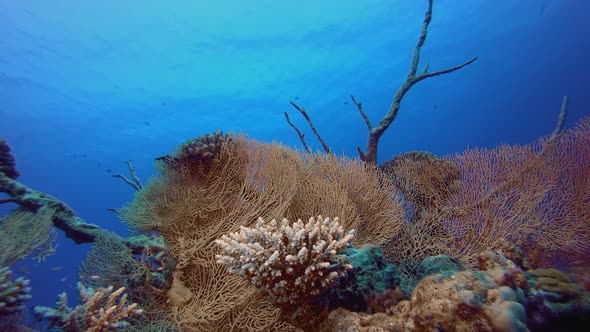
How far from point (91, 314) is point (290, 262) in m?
2.20

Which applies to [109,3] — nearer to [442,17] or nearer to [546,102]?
[442,17]

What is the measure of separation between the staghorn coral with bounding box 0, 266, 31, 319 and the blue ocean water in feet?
53.7

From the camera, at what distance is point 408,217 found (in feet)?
16.6

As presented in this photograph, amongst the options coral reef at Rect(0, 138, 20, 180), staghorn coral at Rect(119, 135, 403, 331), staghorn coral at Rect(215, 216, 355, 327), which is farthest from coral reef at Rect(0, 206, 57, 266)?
staghorn coral at Rect(215, 216, 355, 327)

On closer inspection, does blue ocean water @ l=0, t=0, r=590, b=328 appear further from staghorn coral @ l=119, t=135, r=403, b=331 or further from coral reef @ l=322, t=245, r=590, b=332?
coral reef @ l=322, t=245, r=590, b=332

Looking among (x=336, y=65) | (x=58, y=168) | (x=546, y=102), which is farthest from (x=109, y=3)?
(x=546, y=102)

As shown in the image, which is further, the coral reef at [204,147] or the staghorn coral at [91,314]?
the coral reef at [204,147]

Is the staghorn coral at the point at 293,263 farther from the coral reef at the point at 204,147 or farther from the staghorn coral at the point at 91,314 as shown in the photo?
the coral reef at the point at 204,147

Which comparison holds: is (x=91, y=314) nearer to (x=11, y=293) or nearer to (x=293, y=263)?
(x=11, y=293)

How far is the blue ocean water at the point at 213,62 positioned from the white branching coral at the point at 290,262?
1791cm

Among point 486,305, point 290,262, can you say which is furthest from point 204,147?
point 486,305

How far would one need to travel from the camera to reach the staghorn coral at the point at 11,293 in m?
2.52

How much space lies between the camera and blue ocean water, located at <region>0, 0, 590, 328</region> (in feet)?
89.7

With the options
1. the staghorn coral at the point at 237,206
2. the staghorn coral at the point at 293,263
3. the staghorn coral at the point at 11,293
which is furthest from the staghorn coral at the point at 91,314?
the staghorn coral at the point at 293,263
